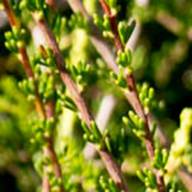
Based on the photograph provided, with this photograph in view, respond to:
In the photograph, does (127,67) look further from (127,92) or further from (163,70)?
(163,70)

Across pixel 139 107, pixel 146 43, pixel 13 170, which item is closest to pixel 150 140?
pixel 139 107

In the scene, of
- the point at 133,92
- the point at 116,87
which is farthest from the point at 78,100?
the point at 116,87

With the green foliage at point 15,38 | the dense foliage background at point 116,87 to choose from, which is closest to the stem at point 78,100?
the green foliage at point 15,38

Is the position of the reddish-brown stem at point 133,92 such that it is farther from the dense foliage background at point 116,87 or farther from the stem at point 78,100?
the dense foliage background at point 116,87

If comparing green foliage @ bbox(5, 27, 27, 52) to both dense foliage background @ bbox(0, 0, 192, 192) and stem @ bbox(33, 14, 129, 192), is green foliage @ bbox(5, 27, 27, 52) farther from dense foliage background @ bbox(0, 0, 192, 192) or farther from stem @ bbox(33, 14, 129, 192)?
dense foliage background @ bbox(0, 0, 192, 192)

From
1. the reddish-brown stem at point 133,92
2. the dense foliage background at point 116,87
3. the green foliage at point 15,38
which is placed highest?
the dense foliage background at point 116,87
